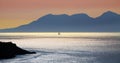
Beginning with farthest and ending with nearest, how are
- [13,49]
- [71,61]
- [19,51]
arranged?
[19,51]
[13,49]
[71,61]

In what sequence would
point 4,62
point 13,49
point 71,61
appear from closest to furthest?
1. point 4,62
2. point 71,61
3. point 13,49

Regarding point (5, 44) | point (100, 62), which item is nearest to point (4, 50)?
point (5, 44)

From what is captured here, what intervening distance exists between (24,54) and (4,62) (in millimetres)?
23277

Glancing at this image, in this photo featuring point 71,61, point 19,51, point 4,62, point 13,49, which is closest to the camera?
point 4,62

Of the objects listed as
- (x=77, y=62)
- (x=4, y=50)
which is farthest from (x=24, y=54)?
(x=77, y=62)

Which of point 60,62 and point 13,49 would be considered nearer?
point 60,62

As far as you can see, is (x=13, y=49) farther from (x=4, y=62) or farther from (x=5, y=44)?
(x=4, y=62)

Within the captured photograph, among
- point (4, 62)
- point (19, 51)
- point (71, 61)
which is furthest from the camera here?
point (19, 51)

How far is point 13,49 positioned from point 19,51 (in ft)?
28.4

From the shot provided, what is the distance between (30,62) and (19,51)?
19.4 meters

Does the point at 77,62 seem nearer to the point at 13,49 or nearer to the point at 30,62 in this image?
the point at 30,62

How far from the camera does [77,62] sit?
259 ft

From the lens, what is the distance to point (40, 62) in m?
79.8

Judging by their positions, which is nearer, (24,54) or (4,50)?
(4,50)
